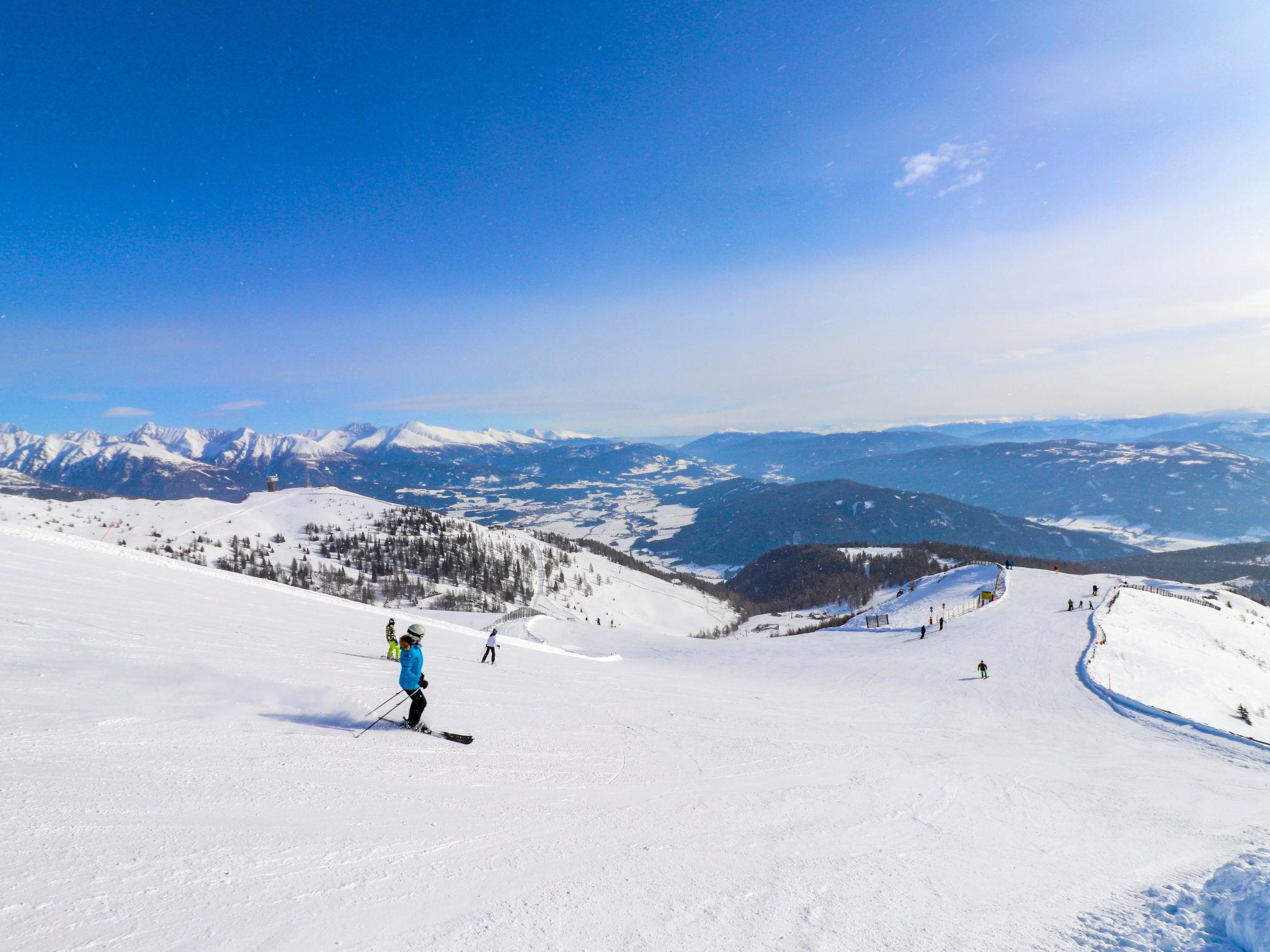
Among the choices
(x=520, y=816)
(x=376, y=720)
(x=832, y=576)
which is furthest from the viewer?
(x=832, y=576)

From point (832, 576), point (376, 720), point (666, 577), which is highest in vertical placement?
point (376, 720)

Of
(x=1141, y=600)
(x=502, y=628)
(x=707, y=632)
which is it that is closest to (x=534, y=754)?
(x=502, y=628)

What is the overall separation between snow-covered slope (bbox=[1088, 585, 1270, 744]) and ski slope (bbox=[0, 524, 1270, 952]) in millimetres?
10829

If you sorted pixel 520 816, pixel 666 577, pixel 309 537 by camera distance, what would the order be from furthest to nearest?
pixel 666 577 → pixel 309 537 → pixel 520 816

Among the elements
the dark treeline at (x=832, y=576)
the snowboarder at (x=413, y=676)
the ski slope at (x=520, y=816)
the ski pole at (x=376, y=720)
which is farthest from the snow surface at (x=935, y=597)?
the dark treeline at (x=832, y=576)

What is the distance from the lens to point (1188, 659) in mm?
33375

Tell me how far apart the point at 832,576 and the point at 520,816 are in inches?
6680

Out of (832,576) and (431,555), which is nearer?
(431,555)

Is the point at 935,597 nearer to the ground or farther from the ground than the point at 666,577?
farther from the ground

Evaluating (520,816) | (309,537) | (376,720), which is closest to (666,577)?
(309,537)

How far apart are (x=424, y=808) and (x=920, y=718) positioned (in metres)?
18.4

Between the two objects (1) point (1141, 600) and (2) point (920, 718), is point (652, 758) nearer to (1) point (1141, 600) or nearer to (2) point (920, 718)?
(2) point (920, 718)

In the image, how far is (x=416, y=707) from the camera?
31.3ft

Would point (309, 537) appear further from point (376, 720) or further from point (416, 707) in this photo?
point (416, 707)
